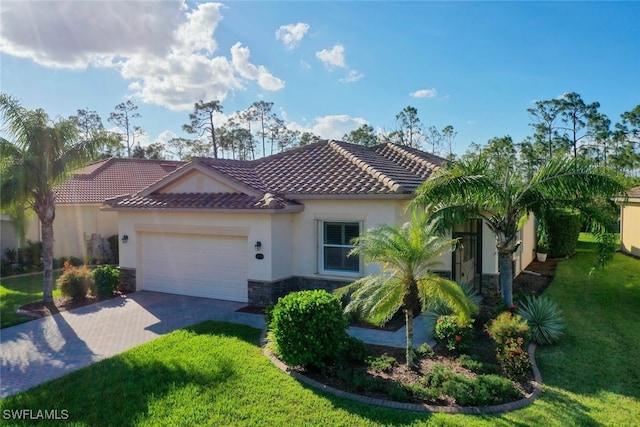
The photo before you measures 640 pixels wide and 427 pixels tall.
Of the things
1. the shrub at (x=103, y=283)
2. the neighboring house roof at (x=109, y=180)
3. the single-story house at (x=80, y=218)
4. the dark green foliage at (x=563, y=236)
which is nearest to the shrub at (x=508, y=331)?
the shrub at (x=103, y=283)

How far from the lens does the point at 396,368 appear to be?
857 centimetres

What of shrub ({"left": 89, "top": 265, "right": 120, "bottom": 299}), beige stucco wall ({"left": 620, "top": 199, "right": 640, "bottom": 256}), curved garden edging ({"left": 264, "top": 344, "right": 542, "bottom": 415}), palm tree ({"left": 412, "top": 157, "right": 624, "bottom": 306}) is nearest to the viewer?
curved garden edging ({"left": 264, "top": 344, "right": 542, "bottom": 415})

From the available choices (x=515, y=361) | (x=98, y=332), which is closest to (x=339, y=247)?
(x=515, y=361)

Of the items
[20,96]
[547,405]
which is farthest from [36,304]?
[547,405]

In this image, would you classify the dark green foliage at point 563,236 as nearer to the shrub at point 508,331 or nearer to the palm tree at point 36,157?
the shrub at point 508,331

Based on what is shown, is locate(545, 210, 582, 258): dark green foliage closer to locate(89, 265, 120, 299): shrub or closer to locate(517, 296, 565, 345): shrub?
locate(517, 296, 565, 345): shrub

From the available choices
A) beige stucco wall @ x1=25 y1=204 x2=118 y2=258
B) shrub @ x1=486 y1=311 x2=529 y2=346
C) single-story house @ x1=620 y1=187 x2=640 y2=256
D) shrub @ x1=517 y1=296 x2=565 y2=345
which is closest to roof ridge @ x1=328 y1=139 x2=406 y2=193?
shrub @ x1=517 y1=296 x2=565 y2=345

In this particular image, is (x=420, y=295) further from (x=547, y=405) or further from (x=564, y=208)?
(x=564, y=208)

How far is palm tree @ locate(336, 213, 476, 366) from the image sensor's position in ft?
26.5

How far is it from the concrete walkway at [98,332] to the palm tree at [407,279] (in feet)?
7.96

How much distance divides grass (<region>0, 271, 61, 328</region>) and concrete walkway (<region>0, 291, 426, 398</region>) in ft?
2.64

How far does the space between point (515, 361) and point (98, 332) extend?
1028 centimetres

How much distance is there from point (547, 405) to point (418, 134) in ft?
152

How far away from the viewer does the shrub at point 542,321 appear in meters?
10.2
